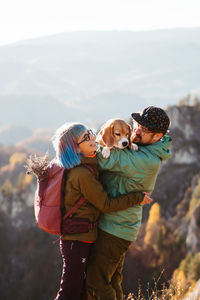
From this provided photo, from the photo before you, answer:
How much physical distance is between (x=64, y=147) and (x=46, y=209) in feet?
1.80

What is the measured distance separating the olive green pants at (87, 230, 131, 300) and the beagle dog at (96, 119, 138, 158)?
78cm

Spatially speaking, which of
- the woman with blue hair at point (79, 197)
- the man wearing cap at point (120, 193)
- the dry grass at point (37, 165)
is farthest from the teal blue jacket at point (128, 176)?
the dry grass at point (37, 165)

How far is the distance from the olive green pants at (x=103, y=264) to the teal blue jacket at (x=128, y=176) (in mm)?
76

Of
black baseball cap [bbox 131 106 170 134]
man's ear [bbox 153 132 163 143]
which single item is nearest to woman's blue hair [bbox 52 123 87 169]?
black baseball cap [bbox 131 106 170 134]

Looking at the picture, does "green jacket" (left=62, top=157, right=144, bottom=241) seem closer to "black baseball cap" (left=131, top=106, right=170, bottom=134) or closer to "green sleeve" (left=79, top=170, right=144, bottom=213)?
"green sleeve" (left=79, top=170, right=144, bottom=213)

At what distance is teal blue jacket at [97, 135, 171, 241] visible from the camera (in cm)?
328

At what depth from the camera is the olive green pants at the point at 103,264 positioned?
336 centimetres

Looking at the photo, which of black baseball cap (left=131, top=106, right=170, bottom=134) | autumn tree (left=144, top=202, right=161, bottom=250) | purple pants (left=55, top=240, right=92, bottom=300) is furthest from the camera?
autumn tree (left=144, top=202, right=161, bottom=250)

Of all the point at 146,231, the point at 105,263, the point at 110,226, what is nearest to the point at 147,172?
the point at 110,226

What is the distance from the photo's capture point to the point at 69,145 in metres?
3.17

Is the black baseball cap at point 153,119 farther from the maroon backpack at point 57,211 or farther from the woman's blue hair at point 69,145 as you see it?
the maroon backpack at point 57,211

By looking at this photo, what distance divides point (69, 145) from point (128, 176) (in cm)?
59

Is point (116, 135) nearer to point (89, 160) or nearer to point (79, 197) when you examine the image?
point (89, 160)

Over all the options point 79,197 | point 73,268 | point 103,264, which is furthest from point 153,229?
point 79,197
